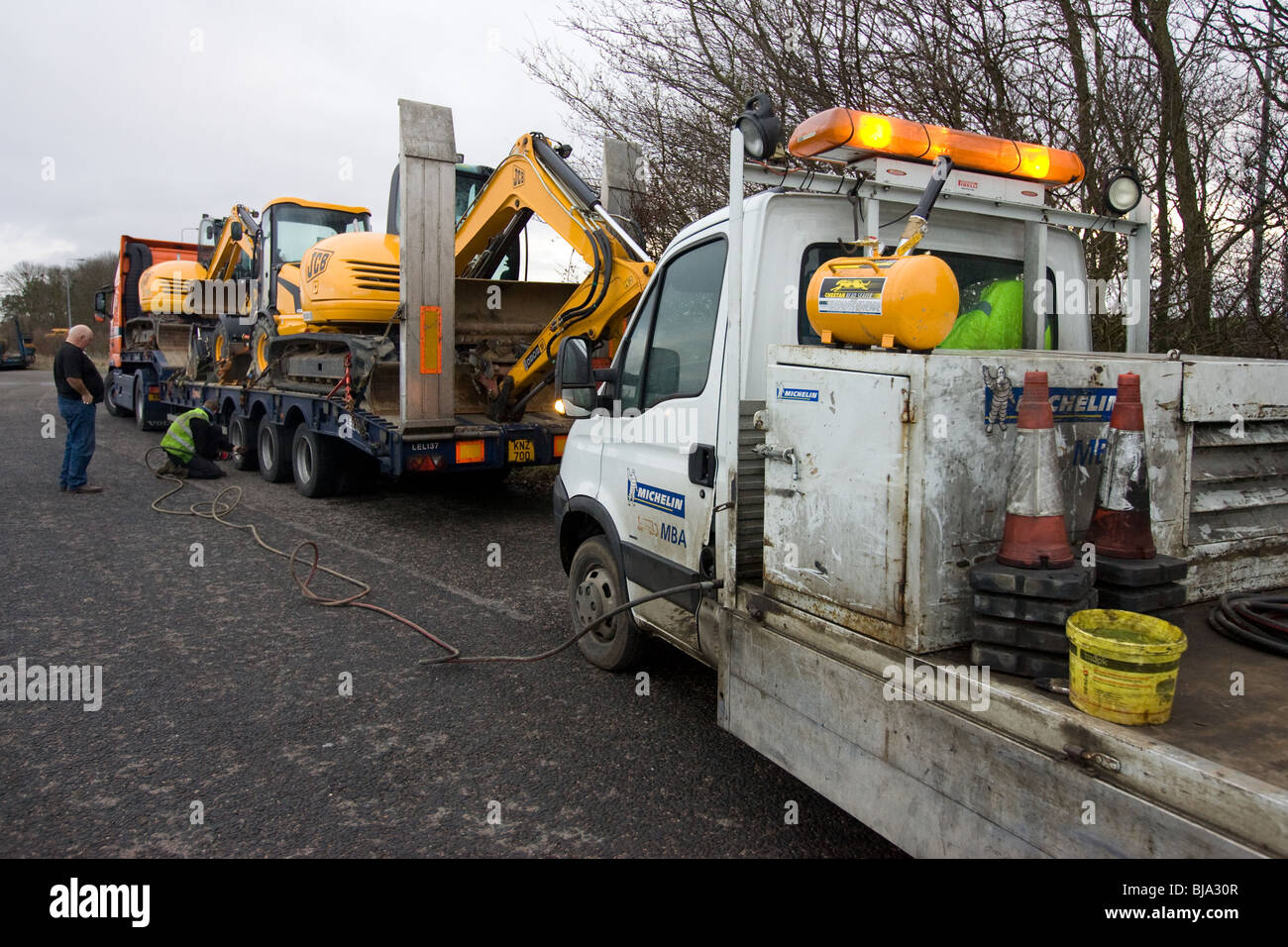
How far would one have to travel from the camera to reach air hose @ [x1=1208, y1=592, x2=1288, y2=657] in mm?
2604

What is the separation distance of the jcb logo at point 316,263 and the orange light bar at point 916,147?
7.28 m

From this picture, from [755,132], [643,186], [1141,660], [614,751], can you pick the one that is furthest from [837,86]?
[1141,660]

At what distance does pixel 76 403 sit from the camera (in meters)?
9.96

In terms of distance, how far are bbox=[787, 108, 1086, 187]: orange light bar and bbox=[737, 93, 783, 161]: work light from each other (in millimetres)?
105

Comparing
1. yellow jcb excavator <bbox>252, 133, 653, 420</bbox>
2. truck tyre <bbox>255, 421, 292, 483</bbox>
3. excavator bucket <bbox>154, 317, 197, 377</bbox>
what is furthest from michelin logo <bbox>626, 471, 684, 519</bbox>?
excavator bucket <bbox>154, 317, 197, 377</bbox>

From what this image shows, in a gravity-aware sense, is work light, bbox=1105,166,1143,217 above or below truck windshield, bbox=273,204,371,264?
below

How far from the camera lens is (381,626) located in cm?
557

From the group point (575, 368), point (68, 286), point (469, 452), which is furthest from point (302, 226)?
point (68, 286)

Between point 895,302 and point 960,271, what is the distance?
136 centimetres

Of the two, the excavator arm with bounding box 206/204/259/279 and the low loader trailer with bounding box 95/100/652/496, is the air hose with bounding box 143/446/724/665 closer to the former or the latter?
the low loader trailer with bounding box 95/100/652/496

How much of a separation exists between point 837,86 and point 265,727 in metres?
7.80

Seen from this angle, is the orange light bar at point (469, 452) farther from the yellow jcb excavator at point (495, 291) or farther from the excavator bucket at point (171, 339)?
the excavator bucket at point (171, 339)

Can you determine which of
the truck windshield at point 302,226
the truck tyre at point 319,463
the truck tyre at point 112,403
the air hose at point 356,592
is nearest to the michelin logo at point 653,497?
the air hose at point 356,592

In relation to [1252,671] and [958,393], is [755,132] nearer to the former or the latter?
[958,393]
